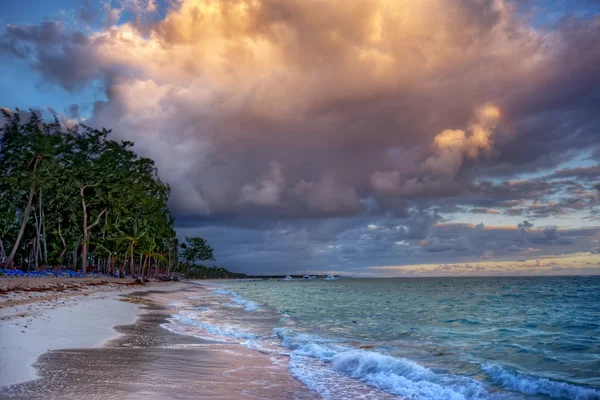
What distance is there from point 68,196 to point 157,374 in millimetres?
55340

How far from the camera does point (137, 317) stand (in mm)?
21141

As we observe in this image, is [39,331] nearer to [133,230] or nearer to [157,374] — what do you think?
[157,374]

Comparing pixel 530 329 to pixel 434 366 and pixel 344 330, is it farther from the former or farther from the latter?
pixel 434 366

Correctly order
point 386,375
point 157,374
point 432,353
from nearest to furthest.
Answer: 1. point 157,374
2. point 386,375
3. point 432,353

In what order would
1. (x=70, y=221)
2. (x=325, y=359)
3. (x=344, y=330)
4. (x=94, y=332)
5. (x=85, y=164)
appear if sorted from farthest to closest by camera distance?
(x=70, y=221) < (x=85, y=164) < (x=344, y=330) < (x=94, y=332) < (x=325, y=359)

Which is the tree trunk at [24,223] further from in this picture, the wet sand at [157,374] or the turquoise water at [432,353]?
the wet sand at [157,374]

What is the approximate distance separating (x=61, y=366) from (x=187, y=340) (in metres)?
6.29

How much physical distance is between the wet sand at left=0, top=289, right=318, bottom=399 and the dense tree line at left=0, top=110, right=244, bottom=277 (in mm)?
39541

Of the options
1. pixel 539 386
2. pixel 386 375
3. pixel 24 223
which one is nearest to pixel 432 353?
pixel 386 375

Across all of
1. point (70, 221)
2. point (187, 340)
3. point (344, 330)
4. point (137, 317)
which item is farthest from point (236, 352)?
point (70, 221)

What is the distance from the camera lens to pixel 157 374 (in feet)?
29.3

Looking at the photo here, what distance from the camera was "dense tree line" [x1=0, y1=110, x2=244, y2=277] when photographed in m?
47.3

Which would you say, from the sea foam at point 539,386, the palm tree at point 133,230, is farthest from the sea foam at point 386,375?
the palm tree at point 133,230

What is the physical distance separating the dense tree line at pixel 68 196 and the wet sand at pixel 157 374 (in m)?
39.5
